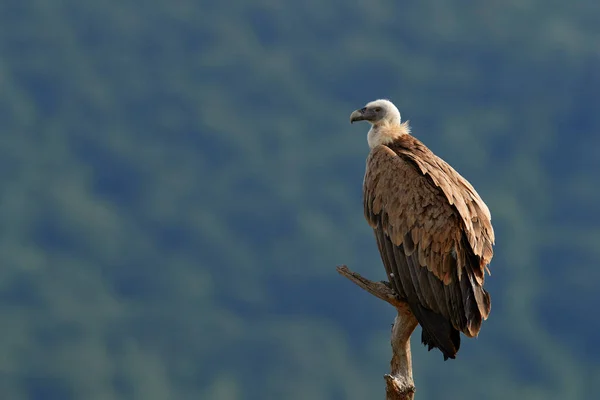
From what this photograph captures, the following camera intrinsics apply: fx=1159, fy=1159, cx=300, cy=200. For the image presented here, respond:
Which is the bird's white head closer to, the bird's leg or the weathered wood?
the weathered wood

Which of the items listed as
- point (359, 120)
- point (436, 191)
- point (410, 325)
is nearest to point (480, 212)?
point (436, 191)

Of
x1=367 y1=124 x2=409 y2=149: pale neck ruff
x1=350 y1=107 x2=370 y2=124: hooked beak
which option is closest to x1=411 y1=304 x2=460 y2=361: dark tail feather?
x1=367 y1=124 x2=409 y2=149: pale neck ruff

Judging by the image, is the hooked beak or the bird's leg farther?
the hooked beak

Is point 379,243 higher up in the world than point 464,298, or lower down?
higher up

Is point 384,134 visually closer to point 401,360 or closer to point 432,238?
point 432,238

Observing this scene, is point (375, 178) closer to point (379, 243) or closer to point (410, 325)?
point (379, 243)

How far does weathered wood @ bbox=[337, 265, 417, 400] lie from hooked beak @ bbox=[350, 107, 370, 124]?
232cm

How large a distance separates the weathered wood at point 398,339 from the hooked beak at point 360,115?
2321 millimetres

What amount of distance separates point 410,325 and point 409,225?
96 cm

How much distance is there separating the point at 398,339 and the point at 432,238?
3.32ft

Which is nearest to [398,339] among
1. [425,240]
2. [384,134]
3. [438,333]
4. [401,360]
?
[401,360]

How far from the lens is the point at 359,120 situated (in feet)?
42.4

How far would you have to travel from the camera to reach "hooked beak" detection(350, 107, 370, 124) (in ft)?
42.2

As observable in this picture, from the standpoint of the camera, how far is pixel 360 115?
1288 cm
